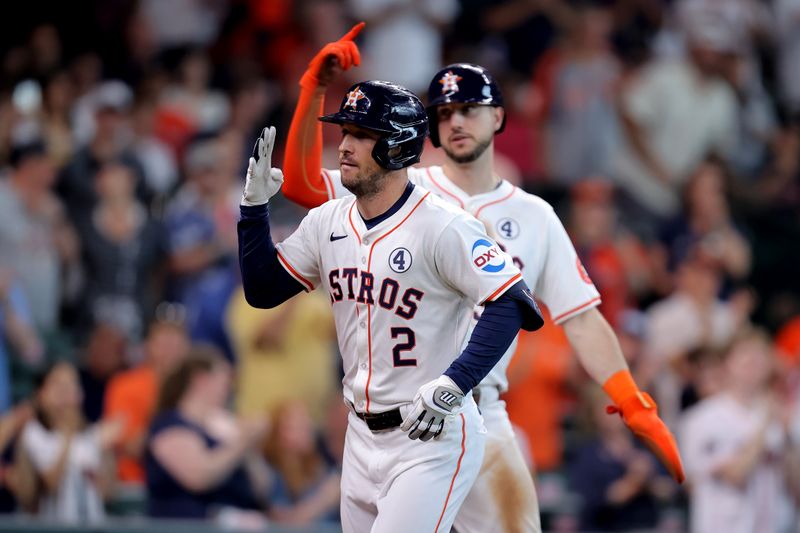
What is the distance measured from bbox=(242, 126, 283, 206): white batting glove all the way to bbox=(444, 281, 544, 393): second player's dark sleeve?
3.08 feet

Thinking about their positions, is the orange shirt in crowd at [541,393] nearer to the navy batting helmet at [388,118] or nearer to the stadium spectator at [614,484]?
the stadium spectator at [614,484]

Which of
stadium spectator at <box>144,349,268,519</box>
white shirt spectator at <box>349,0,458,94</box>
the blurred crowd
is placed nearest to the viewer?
stadium spectator at <box>144,349,268,519</box>

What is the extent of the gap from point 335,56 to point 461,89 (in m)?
0.53

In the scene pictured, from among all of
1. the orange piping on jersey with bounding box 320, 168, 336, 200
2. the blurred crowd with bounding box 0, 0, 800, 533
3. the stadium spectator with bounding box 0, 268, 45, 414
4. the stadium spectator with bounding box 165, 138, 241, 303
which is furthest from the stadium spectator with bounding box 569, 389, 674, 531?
the orange piping on jersey with bounding box 320, 168, 336, 200

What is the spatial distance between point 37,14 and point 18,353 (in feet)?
13.0

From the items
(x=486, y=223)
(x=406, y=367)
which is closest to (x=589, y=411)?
(x=486, y=223)

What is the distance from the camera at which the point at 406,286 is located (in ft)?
16.5

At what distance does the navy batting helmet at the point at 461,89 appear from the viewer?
5.77 metres

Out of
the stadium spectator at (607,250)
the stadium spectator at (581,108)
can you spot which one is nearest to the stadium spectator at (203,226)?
the stadium spectator at (607,250)

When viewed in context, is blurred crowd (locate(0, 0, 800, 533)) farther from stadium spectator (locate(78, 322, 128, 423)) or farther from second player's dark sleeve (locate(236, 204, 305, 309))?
second player's dark sleeve (locate(236, 204, 305, 309))

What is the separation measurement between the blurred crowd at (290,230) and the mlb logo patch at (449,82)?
9.93 feet

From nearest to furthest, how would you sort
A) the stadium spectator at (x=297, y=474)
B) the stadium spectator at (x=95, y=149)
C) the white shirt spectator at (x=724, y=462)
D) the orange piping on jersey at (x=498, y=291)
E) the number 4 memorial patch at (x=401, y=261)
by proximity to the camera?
the orange piping on jersey at (x=498, y=291)
the number 4 memorial patch at (x=401, y=261)
the stadium spectator at (x=297, y=474)
the white shirt spectator at (x=724, y=462)
the stadium spectator at (x=95, y=149)

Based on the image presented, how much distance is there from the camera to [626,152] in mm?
13070

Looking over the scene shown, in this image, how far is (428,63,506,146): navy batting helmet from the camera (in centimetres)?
577
